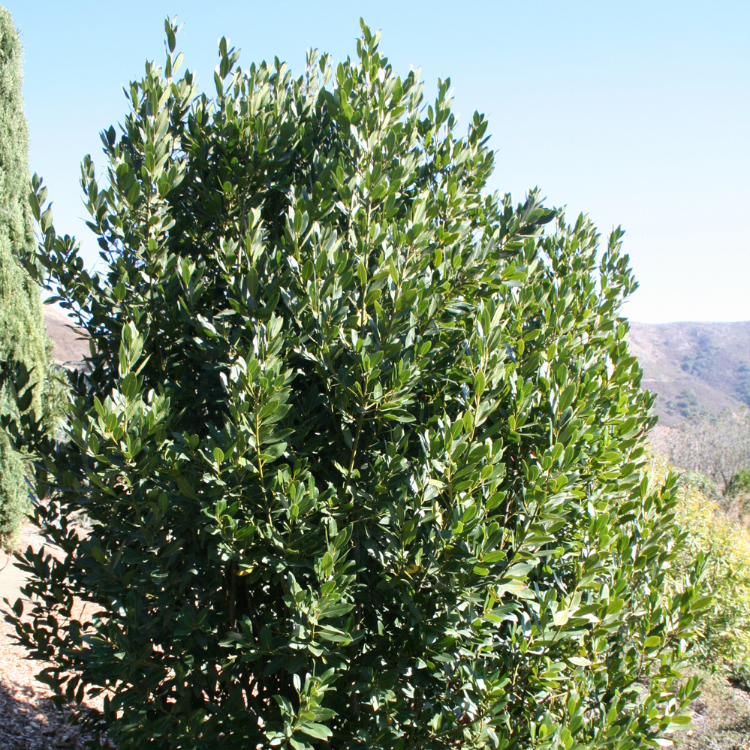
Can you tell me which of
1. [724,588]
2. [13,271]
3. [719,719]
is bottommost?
[719,719]

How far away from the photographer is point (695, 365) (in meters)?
113

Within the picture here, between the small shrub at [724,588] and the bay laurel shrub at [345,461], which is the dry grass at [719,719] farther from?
the bay laurel shrub at [345,461]

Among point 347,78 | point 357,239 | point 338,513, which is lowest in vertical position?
point 338,513

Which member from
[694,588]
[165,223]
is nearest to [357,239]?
[165,223]

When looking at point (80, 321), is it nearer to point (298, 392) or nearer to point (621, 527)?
point (298, 392)

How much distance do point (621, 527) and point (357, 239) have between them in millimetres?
2020

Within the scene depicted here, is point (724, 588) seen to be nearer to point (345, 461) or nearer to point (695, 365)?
point (345, 461)

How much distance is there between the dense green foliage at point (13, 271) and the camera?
30.6 feet

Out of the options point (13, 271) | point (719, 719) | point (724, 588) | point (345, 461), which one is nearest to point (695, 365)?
point (724, 588)

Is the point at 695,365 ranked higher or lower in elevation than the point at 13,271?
higher

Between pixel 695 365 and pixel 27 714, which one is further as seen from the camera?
pixel 695 365

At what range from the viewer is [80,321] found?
9.77 ft

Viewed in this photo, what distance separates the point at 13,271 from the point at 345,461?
9.07 metres

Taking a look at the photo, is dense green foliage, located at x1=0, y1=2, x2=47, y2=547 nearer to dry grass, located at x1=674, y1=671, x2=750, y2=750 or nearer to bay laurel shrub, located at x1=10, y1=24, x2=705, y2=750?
bay laurel shrub, located at x1=10, y1=24, x2=705, y2=750
